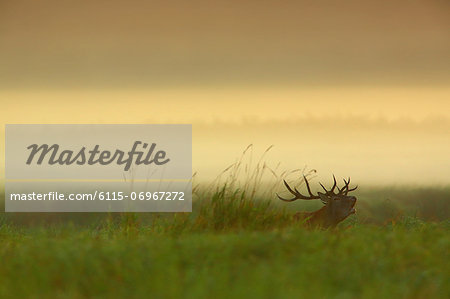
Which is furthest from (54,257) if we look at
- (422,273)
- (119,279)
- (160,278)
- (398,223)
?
(398,223)

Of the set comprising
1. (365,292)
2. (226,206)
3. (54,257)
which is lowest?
(365,292)

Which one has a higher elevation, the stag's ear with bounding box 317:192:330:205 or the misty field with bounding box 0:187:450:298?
the stag's ear with bounding box 317:192:330:205

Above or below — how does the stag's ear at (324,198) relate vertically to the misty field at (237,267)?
above

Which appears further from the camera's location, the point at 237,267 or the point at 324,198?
the point at 324,198

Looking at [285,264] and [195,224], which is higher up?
[195,224]

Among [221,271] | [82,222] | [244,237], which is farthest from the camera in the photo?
[82,222]

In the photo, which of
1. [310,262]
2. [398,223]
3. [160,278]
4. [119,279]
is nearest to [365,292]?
[310,262]

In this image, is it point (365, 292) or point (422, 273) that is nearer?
point (365, 292)

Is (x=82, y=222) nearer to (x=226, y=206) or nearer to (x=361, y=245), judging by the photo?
(x=226, y=206)

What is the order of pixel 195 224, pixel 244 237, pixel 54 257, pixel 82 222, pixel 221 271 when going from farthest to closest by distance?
1. pixel 82 222
2. pixel 195 224
3. pixel 244 237
4. pixel 54 257
5. pixel 221 271

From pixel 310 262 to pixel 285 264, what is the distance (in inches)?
11.7

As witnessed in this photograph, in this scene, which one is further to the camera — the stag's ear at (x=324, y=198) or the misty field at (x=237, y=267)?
the stag's ear at (x=324, y=198)

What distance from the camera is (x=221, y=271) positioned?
7.23 m

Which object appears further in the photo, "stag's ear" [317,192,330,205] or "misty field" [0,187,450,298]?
"stag's ear" [317,192,330,205]
